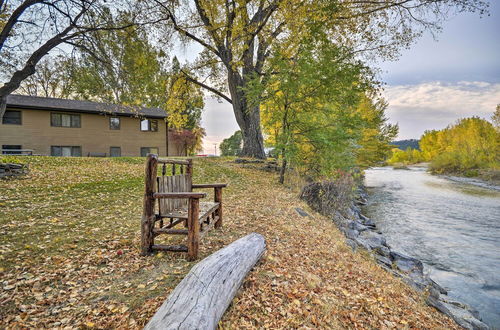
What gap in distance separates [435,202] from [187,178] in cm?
1646

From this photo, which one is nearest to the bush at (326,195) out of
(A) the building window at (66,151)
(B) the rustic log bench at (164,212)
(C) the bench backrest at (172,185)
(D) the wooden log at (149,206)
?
(C) the bench backrest at (172,185)

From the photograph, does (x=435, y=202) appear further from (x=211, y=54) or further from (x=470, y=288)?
(x=211, y=54)

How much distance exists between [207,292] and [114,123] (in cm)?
2294

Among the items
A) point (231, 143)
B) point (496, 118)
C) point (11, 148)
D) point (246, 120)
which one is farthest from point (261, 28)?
point (231, 143)

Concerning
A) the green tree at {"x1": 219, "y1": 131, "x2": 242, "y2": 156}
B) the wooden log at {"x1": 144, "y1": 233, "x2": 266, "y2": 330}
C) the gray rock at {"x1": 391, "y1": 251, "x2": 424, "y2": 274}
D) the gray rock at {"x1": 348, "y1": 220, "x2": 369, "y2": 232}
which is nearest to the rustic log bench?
the wooden log at {"x1": 144, "y1": 233, "x2": 266, "y2": 330}

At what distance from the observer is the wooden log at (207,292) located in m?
2.11

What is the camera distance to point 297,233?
5777mm

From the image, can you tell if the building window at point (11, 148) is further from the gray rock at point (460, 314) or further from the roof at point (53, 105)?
the gray rock at point (460, 314)

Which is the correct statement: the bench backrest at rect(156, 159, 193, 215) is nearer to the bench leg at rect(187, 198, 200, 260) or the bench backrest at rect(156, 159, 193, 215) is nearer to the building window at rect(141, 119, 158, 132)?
the bench leg at rect(187, 198, 200, 260)

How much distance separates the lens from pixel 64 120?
20.4 m

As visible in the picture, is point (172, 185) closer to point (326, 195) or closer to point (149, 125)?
point (326, 195)

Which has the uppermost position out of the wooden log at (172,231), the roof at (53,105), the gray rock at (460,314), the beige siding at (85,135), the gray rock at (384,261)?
the roof at (53,105)

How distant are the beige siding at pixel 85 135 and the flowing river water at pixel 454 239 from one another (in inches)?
740

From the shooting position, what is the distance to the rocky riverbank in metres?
4.82
